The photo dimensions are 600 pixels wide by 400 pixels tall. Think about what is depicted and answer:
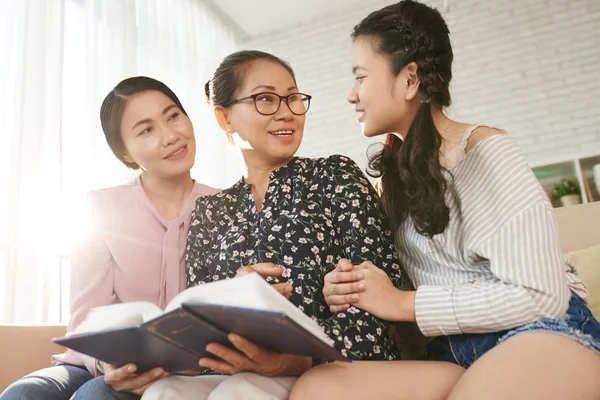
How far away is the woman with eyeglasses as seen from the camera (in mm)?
991

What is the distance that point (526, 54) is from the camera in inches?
176

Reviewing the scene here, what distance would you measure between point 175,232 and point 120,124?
0.34 meters

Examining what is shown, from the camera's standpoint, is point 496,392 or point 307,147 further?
point 307,147

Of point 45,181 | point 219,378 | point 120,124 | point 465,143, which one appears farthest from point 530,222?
point 45,181

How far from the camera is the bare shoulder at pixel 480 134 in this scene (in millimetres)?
1139

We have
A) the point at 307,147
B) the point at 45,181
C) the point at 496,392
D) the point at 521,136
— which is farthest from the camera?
the point at 307,147

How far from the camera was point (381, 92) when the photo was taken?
128 cm

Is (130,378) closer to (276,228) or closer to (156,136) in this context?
(276,228)

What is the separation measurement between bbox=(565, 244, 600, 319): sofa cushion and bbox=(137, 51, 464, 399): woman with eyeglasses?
0.76 meters

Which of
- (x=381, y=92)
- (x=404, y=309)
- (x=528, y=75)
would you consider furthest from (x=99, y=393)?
(x=528, y=75)

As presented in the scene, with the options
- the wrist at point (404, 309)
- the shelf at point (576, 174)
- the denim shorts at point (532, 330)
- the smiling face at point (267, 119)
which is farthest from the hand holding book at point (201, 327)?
the shelf at point (576, 174)

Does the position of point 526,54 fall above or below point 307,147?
above

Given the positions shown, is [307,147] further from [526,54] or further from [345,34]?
[526,54]

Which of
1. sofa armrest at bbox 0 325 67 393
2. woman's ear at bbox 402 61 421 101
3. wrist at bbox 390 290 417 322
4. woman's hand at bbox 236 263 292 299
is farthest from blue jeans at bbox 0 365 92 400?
woman's ear at bbox 402 61 421 101
